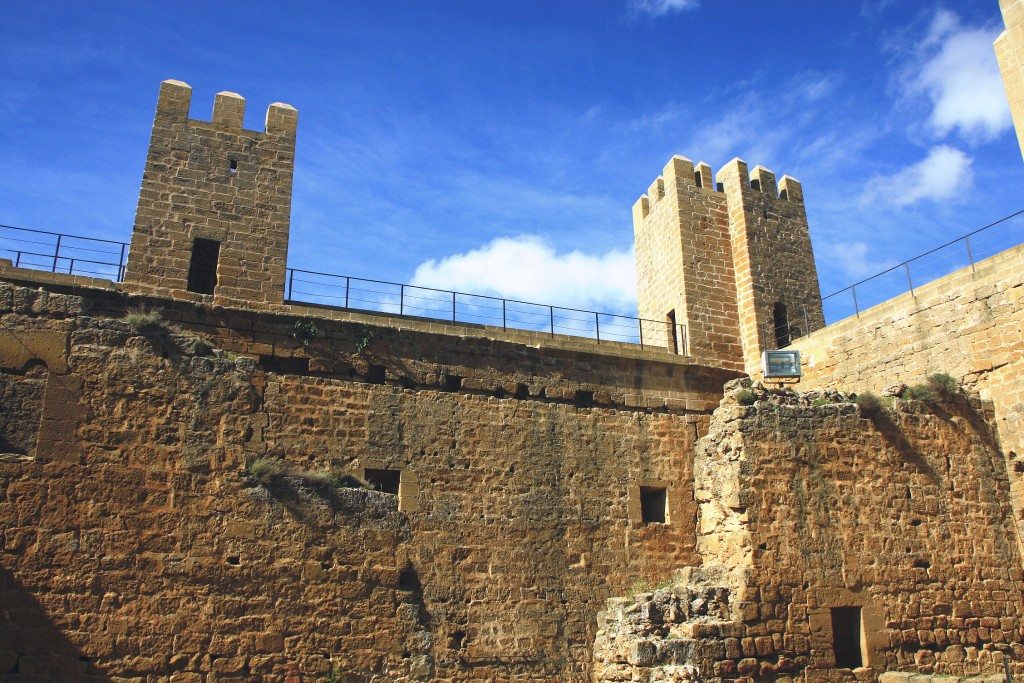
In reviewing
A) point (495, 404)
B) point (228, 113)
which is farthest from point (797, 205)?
point (228, 113)

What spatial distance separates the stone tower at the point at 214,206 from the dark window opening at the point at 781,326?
889 cm

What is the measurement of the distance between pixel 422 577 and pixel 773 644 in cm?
451

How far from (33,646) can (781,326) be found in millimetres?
12619

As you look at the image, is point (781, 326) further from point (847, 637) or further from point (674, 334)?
point (847, 637)

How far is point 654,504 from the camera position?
13.0 metres

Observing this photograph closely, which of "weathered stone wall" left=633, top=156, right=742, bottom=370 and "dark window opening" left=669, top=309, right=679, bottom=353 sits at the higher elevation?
"weathered stone wall" left=633, top=156, right=742, bottom=370

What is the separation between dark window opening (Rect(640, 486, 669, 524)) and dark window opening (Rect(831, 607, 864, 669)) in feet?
8.66

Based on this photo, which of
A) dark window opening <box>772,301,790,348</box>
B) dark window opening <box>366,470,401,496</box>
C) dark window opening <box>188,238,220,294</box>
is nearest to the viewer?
dark window opening <box>366,470,401,496</box>

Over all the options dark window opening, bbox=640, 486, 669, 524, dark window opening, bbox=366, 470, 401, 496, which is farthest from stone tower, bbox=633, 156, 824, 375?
dark window opening, bbox=366, 470, 401, 496

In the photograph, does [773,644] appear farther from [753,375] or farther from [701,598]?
[753,375]

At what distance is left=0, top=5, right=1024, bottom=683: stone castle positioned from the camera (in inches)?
363

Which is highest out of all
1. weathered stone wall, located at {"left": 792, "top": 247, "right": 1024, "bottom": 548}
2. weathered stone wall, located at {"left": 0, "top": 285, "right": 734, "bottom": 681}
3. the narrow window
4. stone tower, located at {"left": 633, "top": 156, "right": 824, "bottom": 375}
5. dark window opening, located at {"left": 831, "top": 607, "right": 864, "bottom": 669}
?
stone tower, located at {"left": 633, "top": 156, "right": 824, "bottom": 375}

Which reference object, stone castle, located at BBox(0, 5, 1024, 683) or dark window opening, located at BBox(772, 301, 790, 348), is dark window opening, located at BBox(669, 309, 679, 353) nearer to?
stone castle, located at BBox(0, 5, 1024, 683)

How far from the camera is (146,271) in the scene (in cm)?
1167
